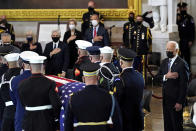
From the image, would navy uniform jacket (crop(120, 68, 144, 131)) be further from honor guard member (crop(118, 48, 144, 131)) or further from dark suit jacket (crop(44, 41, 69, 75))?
dark suit jacket (crop(44, 41, 69, 75))

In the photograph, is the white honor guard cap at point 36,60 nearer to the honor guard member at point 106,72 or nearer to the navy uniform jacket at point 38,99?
the navy uniform jacket at point 38,99

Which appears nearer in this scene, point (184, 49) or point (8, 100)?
point (8, 100)

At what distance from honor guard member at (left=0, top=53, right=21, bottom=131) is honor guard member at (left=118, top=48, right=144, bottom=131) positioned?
1.68 meters

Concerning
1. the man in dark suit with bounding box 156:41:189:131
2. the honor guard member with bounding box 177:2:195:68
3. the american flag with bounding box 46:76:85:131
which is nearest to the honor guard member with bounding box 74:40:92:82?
the american flag with bounding box 46:76:85:131

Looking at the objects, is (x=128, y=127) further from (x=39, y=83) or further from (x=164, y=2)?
(x=164, y=2)

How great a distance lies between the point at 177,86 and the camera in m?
8.27

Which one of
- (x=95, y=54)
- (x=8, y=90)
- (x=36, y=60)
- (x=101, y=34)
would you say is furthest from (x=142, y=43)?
(x=36, y=60)

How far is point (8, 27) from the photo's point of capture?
15.8m

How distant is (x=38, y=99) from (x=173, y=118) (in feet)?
10.1

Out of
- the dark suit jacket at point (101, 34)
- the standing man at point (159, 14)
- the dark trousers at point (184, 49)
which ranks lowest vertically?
the dark trousers at point (184, 49)

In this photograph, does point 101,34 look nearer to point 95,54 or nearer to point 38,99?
point 95,54

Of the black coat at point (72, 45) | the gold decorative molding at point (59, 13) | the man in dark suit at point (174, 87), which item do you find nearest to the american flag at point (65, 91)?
the man in dark suit at point (174, 87)

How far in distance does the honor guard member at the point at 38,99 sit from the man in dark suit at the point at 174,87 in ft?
8.70

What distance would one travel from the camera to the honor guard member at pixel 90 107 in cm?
527
